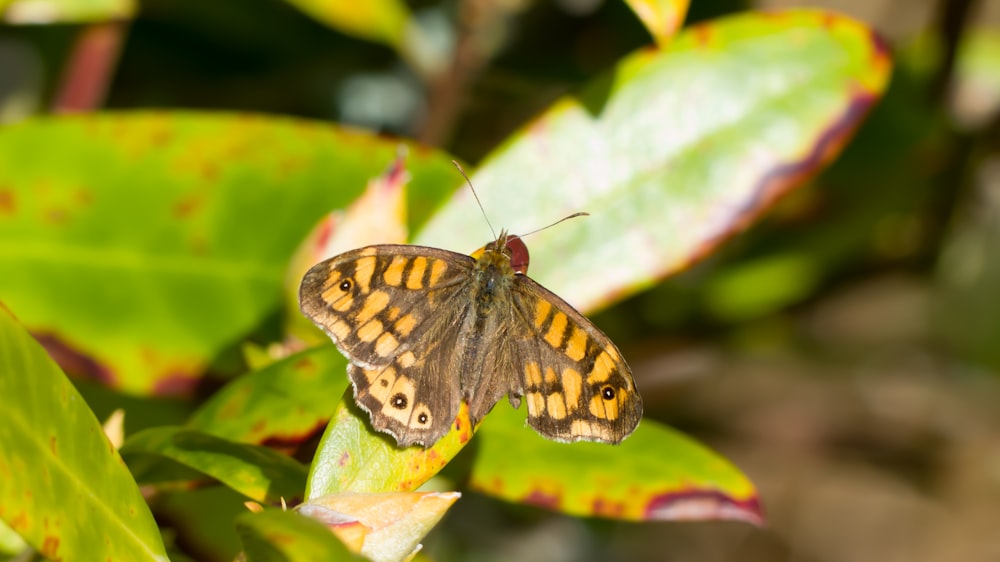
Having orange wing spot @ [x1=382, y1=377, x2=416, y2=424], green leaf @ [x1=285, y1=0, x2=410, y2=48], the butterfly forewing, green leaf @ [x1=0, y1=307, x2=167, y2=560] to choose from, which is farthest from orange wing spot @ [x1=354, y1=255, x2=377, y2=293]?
green leaf @ [x1=285, y1=0, x2=410, y2=48]

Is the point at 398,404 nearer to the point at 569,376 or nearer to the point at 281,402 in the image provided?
the point at 281,402

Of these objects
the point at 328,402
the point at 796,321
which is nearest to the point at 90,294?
the point at 328,402

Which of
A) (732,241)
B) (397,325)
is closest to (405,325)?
(397,325)

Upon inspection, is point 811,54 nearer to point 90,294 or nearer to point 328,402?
point 328,402

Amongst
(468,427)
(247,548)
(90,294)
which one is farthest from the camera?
(90,294)

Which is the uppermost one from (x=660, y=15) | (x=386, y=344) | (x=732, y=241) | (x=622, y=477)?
(x=660, y=15)
